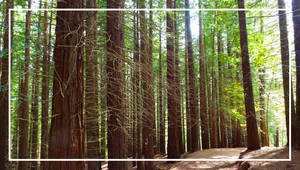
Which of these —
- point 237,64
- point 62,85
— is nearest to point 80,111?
point 62,85

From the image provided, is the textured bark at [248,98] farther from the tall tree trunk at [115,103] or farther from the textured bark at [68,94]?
the textured bark at [68,94]

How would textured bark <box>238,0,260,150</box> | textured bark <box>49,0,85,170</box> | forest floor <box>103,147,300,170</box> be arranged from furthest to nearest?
textured bark <box>238,0,260,150</box>, forest floor <box>103,147,300,170</box>, textured bark <box>49,0,85,170</box>

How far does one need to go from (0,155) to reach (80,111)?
17.6 feet

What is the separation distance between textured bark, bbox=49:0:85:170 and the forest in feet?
0.04

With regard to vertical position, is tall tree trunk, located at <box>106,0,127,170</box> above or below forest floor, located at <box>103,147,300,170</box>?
above

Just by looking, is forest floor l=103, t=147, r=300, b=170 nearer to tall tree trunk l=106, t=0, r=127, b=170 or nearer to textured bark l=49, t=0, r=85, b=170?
tall tree trunk l=106, t=0, r=127, b=170

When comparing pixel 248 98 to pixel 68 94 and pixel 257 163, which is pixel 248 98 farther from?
pixel 68 94

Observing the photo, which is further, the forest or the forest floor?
the forest floor

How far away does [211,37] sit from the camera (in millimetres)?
13766

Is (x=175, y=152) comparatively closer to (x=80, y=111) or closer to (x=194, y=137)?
(x=194, y=137)

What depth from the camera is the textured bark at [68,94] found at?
8.80 ft

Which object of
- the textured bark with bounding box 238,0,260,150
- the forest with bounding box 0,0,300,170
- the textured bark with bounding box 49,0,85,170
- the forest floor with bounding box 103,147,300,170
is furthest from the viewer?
the textured bark with bounding box 238,0,260,150

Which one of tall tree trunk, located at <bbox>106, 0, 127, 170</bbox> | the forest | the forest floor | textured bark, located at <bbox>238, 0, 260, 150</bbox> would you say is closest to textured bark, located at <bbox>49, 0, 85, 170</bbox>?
the forest

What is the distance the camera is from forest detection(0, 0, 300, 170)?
282cm
